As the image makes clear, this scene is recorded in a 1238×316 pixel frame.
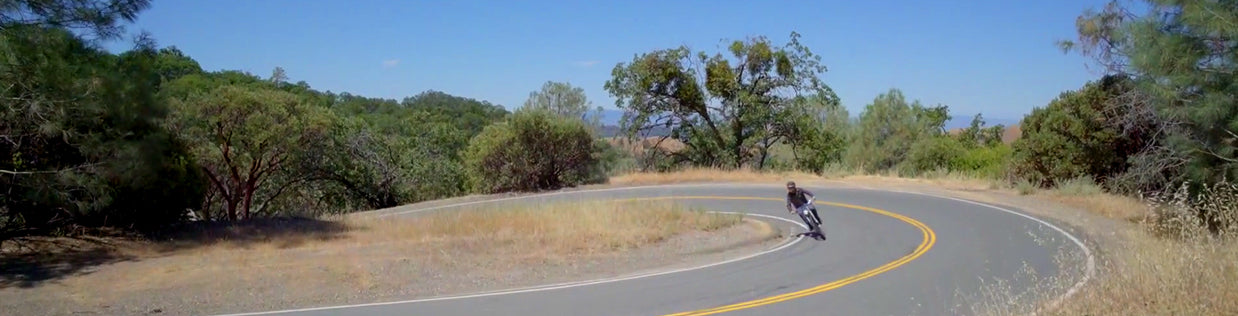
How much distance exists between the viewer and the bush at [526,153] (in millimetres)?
35938

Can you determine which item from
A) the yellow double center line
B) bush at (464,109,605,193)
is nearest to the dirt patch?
the yellow double center line

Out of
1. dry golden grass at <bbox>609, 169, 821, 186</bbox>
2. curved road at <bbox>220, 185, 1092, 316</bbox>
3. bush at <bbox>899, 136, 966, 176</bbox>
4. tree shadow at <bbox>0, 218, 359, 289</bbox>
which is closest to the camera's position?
curved road at <bbox>220, 185, 1092, 316</bbox>

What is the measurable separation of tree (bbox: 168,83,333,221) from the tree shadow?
18.9ft

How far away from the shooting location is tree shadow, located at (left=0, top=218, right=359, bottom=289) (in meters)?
14.6

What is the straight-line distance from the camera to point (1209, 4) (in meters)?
16.5

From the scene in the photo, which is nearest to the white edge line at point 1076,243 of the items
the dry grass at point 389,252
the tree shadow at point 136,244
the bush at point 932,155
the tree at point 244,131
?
the dry grass at point 389,252

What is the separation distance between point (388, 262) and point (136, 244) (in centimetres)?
552

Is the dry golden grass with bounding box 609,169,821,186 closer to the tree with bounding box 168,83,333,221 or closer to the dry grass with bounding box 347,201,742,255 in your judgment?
the dry grass with bounding box 347,201,742,255

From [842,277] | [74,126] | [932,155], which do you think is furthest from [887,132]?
[74,126]

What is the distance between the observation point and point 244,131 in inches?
1053

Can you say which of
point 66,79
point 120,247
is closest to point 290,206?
point 120,247

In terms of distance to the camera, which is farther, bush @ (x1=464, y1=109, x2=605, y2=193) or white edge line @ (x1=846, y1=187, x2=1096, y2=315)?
bush @ (x1=464, y1=109, x2=605, y2=193)

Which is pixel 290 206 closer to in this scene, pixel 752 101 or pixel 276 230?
pixel 276 230

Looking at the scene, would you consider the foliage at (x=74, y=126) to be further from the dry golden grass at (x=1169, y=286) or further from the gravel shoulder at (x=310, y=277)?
the dry golden grass at (x=1169, y=286)
